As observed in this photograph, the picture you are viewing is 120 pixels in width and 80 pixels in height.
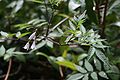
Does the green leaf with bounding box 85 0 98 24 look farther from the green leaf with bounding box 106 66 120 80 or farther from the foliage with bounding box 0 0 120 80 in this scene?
the green leaf with bounding box 106 66 120 80

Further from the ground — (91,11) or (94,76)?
(91,11)

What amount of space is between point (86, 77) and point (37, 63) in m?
0.51

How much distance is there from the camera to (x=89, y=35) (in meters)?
0.82

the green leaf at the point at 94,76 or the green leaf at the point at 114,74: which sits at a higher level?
the green leaf at the point at 94,76

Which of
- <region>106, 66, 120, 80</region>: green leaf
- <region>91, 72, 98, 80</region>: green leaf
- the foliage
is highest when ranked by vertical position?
the foliage

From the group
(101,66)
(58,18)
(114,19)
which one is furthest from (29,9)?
(101,66)

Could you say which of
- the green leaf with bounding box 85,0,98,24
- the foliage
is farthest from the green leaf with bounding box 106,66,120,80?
the green leaf with bounding box 85,0,98,24

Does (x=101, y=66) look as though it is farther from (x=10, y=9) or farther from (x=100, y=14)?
(x=10, y=9)

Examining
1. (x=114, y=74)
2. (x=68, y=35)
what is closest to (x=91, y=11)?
(x=68, y=35)

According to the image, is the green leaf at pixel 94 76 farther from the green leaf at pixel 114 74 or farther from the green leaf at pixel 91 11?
the green leaf at pixel 91 11

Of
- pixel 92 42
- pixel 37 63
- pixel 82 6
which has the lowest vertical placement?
pixel 37 63

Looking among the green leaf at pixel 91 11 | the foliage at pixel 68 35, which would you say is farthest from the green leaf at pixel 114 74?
the green leaf at pixel 91 11

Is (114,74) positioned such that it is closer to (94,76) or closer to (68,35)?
(94,76)

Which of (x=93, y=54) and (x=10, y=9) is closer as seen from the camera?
(x=93, y=54)
